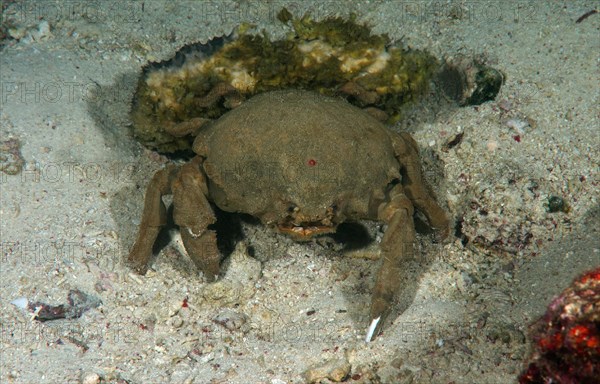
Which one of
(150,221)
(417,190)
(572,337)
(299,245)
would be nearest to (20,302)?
(150,221)

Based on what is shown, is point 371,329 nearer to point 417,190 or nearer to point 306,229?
point 306,229

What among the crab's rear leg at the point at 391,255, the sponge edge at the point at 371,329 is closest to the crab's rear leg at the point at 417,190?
the crab's rear leg at the point at 391,255

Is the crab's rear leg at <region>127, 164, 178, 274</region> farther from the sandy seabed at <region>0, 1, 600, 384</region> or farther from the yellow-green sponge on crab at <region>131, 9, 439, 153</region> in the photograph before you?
the yellow-green sponge on crab at <region>131, 9, 439, 153</region>

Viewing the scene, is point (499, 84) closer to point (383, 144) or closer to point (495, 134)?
point (495, 134)

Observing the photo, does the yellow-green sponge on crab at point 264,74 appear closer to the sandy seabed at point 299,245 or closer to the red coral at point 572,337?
the sandy seabed at point 299,245

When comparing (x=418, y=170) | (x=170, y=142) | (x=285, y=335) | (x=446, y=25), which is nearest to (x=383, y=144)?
(x=418, y=170)

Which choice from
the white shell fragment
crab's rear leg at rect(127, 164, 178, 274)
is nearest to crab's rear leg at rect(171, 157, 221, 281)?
crab's rear leg at rect(127, 164, 178, 274)
